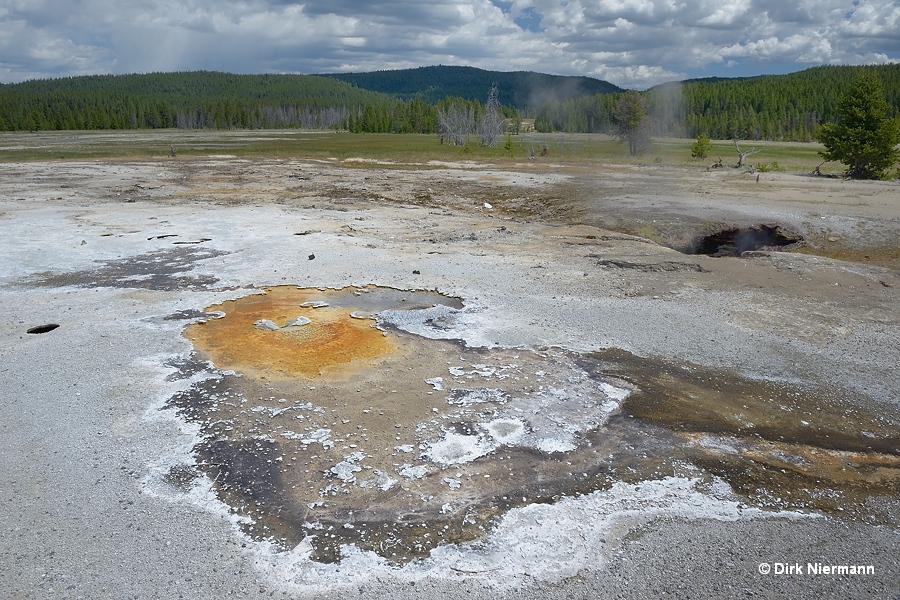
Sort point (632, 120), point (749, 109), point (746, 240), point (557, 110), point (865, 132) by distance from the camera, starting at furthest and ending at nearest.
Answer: point (557, 110)
point (749, 109)
point (632, 120)
point (865, 132)
point (746, 240)

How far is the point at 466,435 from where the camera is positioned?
5266 millimetres

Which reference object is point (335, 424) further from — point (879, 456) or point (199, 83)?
point (199, 83)

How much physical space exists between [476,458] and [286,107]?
142490 millimetres

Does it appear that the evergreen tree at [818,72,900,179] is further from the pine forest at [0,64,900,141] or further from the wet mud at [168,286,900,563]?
the wet mud at [168,286,900,563]

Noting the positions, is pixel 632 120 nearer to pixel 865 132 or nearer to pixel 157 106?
pixel 865 132

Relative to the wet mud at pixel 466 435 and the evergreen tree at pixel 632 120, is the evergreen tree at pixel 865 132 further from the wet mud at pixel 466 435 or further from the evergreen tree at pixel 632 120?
the wet mud at pixel 466 435

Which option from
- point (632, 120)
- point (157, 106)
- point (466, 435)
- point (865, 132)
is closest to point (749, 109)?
point (632, 120)

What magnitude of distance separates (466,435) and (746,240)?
1197 centimetres

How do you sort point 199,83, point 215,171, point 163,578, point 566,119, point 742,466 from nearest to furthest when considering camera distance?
point 163,578, point 742,466, point 215,171, point 566,119, point 199,83

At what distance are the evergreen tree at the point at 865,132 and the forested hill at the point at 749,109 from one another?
39442 mm

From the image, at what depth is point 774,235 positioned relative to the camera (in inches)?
582

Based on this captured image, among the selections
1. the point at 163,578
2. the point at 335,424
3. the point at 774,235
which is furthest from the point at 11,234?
the point at 774,235

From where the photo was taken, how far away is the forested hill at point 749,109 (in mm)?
75312

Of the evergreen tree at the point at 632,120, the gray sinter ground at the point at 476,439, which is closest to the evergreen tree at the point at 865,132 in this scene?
the gray sinter ground at the point at 476,439
